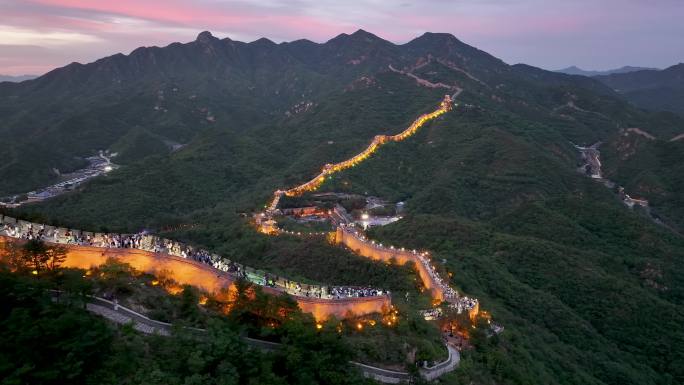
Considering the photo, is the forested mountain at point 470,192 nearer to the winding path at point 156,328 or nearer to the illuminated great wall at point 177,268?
the winding path at point 156,328

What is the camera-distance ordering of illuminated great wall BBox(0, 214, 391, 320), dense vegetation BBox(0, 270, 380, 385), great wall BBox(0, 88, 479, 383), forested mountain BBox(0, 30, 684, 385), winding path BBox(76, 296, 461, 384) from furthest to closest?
forested mountain BBox(0, 30, 684, 385), illuminated great wall BBox(0, 214, 391, 320), great wall BBox(0, 88, 479, 383), winding path BBox(76, 296, 461, 384), dense vegetation BBox(0, 270, 380, 385)

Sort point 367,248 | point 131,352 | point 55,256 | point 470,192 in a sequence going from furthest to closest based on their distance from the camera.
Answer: point 470,192
point 367,248
point 55,256
point 131,352

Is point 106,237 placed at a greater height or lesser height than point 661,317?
greater

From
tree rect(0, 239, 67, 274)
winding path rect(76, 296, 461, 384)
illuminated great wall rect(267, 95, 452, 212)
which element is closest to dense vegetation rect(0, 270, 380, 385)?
winding path rect(76, 296, 461, 384)

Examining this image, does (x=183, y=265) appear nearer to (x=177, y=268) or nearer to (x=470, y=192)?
(x=177, y=268)

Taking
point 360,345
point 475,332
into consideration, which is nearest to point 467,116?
point 475,332

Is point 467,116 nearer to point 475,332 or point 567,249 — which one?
point 567,249

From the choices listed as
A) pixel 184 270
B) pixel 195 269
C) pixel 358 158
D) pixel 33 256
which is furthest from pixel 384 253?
pixel 358 158

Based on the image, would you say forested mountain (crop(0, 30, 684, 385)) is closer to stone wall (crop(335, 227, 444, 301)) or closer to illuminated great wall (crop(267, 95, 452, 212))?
illuminated great wall (crop(267, 95, 452, 212))

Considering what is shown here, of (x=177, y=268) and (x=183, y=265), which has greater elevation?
(x=183, y=265)
